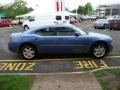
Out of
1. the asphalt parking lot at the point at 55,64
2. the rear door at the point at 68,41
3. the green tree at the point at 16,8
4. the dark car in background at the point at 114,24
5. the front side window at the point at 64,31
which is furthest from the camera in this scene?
the green tree at the point at 16,8

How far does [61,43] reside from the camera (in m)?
15.1

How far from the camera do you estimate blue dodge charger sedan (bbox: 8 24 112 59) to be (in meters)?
15.1

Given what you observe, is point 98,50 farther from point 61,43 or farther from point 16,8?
point 16,8

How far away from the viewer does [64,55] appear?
16.1 meters

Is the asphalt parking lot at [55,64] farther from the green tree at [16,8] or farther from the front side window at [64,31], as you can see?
the green tree at [16,8]

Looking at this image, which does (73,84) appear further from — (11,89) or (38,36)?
(38,36)

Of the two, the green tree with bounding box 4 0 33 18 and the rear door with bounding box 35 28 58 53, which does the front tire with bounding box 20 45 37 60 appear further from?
the green tree with bounding box 4 0 33 18

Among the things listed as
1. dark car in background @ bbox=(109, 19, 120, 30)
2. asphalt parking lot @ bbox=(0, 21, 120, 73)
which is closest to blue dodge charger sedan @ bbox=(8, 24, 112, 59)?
asphalt parking lot @ bbox=(0, 21, 120, 73)

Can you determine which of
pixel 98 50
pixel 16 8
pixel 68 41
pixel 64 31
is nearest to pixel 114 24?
pixel 98 50

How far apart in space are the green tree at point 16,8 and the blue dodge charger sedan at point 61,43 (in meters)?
83.0

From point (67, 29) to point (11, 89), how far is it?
20.8 ft

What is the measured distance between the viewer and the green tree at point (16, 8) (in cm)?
9850

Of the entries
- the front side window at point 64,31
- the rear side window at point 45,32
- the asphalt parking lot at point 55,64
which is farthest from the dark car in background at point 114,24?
the rear side window at point 45,32

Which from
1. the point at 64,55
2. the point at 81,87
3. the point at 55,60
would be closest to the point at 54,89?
the point at 81,87
